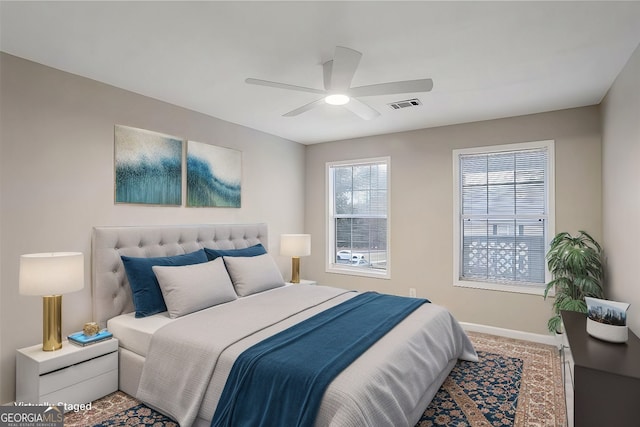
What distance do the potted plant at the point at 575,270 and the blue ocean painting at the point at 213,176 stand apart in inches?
139

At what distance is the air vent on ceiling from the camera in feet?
11.1

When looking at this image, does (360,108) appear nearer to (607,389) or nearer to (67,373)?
(607,389)

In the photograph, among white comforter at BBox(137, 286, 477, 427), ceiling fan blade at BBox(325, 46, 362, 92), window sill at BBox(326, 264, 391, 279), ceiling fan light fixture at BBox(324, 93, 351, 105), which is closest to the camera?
white comforter at BBox(137, 286, 477, 427)

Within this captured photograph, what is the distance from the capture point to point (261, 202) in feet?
15.3

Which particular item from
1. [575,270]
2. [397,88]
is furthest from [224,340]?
[575,270]

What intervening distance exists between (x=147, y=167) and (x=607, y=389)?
12.3 ft

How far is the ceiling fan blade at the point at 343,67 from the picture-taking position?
6.70 ft

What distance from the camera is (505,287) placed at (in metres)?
3.97

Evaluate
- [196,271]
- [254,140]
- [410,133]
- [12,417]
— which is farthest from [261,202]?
[12,417]

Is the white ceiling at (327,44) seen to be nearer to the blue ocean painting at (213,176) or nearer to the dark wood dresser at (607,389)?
the blue ocean painting at (213,176)

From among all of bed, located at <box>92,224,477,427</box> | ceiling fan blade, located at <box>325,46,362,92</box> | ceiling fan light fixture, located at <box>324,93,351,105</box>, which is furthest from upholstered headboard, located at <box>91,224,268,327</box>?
ceiling fan blade, located at <box>325,46,362,92</box>

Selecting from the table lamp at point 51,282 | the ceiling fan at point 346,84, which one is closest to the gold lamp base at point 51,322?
the table lamp at point 51,282

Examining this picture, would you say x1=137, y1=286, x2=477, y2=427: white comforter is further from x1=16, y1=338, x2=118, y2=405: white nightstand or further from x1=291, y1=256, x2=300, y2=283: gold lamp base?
x1=291, y1=256, x2=300, y2=283: gold lamp base

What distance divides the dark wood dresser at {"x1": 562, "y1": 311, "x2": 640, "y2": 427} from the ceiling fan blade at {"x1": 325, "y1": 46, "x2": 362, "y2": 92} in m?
2.13
